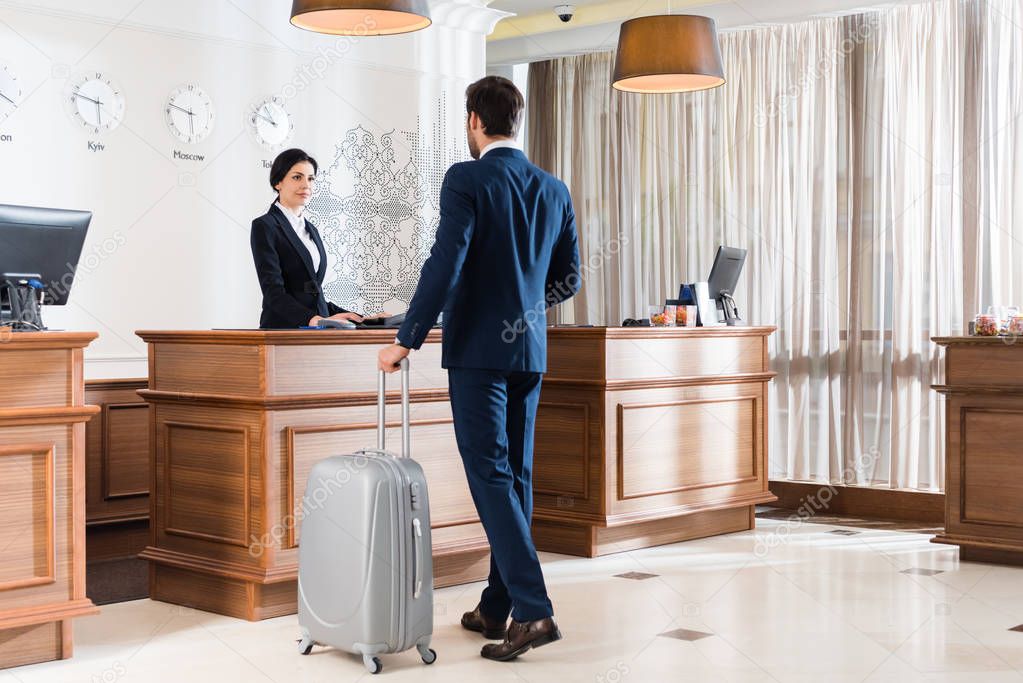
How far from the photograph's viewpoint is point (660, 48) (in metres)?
5.35

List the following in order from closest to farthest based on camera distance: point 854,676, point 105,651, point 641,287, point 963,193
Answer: point 854,676 < point 105,651 < point 963,193 < point 641,287

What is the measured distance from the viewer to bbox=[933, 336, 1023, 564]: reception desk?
4.91 metres

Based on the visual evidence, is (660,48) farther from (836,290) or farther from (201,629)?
(201,629)

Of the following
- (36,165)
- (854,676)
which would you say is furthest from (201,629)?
(36,165)

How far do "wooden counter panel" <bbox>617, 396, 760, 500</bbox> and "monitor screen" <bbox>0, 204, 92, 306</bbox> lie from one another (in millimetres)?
2406

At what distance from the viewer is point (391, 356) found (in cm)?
338

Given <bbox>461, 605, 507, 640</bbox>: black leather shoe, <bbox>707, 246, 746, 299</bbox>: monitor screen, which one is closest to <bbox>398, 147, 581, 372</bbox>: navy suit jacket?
<bbox>461, 605, 507, 640</bbox>: black leather shoe

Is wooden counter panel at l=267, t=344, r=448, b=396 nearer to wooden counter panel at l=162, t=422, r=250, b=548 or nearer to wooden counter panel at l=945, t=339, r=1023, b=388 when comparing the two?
wooden counter panel at l=162, t=422, r=250, b=548

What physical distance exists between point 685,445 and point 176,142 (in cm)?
304

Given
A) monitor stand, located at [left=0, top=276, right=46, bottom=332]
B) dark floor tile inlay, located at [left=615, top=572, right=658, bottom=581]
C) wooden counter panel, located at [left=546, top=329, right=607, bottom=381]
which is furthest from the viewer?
wooden counter panel, located at [left=546, top=329, right=607, bottom=381]

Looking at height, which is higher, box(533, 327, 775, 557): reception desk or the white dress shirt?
the white dress shirt

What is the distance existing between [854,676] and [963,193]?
3.78 m

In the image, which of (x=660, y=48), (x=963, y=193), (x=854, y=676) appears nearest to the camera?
(x=854, y=676)

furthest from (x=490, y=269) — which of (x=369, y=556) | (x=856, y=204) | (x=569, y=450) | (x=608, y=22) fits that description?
(x=608, y=22)
